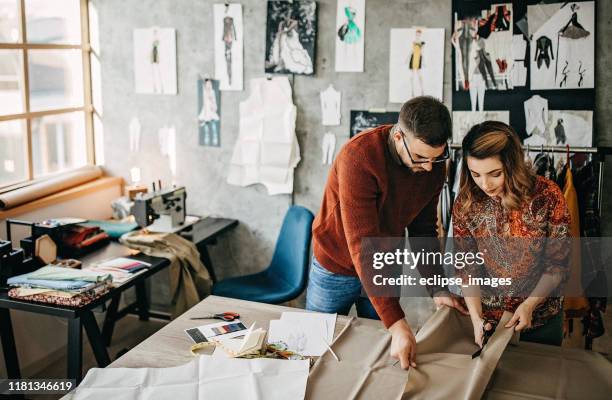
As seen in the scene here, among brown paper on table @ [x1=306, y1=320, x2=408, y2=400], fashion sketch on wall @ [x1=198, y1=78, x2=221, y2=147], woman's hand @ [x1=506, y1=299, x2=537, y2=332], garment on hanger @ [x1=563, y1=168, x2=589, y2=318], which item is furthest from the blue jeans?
fashion sketch on wall @ [x1=198, y1=78, x2=221, y2=147]

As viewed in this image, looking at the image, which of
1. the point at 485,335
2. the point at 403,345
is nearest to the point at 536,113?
the point at 485,335

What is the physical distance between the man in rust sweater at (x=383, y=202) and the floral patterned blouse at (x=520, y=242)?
0.18 meters

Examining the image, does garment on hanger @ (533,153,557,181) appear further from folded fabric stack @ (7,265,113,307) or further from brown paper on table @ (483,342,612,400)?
folded fabric stack @ (7,265,113,307)

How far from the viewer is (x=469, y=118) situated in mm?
3719

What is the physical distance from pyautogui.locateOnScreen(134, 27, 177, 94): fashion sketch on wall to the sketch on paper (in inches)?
95.3

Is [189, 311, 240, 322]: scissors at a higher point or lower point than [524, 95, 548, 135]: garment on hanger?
lower

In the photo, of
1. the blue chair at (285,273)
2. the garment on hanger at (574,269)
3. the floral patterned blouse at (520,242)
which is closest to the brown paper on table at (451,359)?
the floral patterned blouse at (520,242)

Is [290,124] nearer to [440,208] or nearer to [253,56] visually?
[253,56]

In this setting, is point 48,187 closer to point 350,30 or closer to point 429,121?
point 350,30

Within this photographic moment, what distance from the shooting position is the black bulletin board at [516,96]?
3.50 meters

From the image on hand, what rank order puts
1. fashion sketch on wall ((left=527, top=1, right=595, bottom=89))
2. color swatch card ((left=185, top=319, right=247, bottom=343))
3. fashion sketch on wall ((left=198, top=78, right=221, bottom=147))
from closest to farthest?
1. color swatch card ((left=185, top=319, right=247, bottom=343))
2. fashion sketch on wall ((left=527, top=1, right=595, bottom=89))
3. fashion sketch on wall ((left=198, top=78, right=221, bottom=147))

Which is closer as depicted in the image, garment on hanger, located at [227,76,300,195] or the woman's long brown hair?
the woman's long brown hair

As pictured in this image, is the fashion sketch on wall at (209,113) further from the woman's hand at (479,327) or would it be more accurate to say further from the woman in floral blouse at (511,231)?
the woman's hand at (479,327)

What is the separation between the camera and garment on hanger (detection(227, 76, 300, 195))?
4.11 meters
